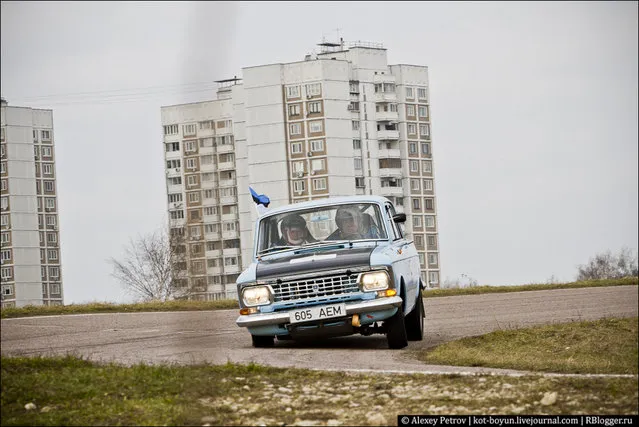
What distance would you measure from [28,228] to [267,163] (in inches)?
1007

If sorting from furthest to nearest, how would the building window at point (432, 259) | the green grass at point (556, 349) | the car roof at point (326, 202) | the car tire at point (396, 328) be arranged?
the building window at point (432, 259), the car roof at point (326, 202), the car tire at point (396, 328), the green grass at point (556, 349)

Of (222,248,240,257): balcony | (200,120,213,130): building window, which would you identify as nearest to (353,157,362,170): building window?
(222,248,240,257): balcony

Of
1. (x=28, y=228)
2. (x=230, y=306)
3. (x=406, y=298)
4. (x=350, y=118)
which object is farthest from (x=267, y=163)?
(x=406, y=298)

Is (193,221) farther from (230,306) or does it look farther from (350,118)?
(230,306)

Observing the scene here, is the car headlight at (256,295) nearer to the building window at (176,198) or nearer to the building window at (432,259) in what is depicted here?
the building window at (432,259)

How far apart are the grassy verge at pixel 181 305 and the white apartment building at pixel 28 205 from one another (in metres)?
101

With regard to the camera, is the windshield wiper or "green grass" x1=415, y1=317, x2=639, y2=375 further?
the windshield wiper

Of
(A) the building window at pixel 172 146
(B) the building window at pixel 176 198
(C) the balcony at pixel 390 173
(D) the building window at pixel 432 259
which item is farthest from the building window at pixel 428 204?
(A) the building window at pixel 172 146

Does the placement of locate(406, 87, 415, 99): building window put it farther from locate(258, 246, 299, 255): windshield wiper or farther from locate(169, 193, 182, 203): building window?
locate(258, 246, 299, 255): windshield wiper

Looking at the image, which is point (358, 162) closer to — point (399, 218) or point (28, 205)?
point (28, 205)

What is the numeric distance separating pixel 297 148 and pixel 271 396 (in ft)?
369

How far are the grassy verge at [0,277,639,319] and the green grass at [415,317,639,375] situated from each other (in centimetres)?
1040

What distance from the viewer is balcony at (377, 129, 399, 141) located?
423ft

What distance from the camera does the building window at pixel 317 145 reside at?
122 meters
